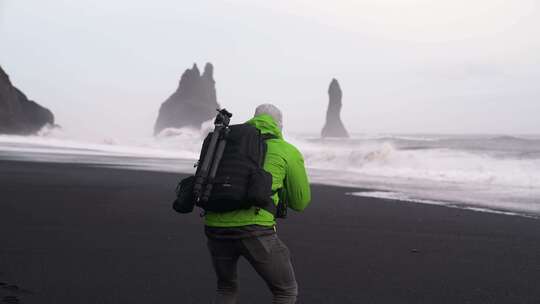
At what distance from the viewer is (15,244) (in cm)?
716

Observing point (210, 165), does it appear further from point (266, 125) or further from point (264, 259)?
point (264, 259)

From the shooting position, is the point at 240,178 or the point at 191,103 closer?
the point at 240,178

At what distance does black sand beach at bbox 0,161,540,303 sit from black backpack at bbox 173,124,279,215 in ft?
6.79

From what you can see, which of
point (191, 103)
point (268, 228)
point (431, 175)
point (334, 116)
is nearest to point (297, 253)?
point (268, 228)

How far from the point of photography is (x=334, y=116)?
148 m

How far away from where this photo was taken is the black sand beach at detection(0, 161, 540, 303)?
541cm

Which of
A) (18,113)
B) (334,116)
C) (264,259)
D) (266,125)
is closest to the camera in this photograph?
(264,259)

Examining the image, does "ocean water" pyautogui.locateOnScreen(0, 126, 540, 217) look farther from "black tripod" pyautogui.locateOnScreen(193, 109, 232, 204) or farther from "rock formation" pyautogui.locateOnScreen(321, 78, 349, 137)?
"rock formation" pyautogui.locateOnScreen(321, 78, 349, 137)

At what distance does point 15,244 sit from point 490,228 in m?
7.51

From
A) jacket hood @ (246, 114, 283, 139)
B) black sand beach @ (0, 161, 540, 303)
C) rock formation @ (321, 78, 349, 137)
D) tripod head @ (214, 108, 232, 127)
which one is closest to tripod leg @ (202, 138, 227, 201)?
tripod head @ (214, 108, 232, 127)

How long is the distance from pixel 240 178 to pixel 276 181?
0.84ft

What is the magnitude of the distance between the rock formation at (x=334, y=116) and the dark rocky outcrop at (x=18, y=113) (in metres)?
74.9

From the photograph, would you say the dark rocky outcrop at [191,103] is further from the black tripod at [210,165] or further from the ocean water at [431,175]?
the black tripod at [210,165]

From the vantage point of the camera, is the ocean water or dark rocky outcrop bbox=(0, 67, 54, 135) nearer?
the ocean water
